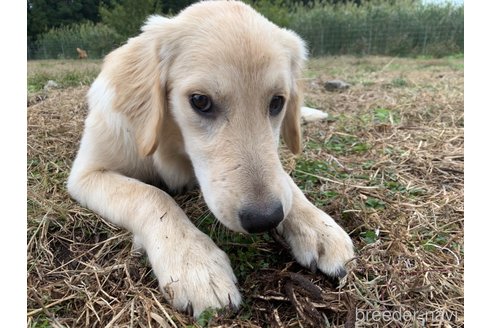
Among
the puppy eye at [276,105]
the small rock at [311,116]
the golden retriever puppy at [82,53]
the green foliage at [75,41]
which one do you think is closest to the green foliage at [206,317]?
the puppy eye at [276,105]

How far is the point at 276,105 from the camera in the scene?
2.00 meters

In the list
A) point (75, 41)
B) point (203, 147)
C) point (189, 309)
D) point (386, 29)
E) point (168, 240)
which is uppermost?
point (386, 29)

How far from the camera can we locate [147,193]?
203 cm

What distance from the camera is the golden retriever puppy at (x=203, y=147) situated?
1.58m

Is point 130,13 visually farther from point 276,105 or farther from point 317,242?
point 317,242

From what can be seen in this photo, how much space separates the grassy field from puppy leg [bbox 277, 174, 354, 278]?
5 centimetres

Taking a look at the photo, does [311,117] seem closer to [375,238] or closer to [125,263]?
[375,238]

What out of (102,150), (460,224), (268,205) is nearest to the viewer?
(268,205)

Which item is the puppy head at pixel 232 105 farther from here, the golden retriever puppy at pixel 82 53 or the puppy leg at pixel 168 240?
the golden retriever puppy at pixel 82 53

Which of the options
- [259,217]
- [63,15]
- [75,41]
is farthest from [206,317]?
[75,41]

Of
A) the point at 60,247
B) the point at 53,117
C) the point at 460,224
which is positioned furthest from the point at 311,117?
the point at 60,247

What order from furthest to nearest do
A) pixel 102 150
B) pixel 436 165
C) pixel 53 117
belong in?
pixel 53 117
pixel 436 165
pixel 102 150

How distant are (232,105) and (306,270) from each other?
30.4 inches

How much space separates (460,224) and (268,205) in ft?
4.07
